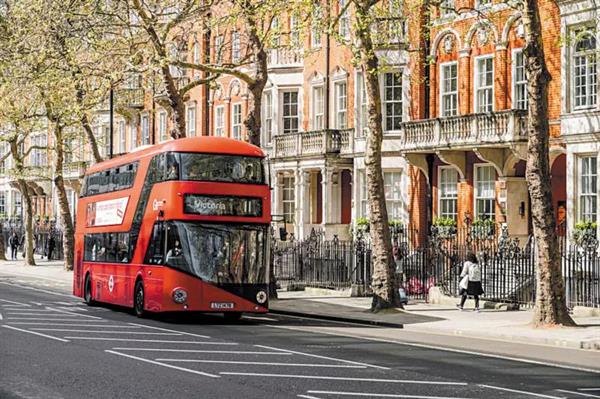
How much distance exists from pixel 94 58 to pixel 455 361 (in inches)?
829

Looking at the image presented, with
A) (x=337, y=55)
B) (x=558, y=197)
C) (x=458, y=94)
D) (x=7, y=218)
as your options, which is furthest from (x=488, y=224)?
(x=7, y=218)

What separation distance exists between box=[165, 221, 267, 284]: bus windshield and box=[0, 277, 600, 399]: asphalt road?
1.33m

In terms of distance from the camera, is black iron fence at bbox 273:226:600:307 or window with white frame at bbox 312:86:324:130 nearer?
black iron fence at bbox 273:226:600:307

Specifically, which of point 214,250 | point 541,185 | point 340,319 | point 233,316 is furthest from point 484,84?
point 214,250

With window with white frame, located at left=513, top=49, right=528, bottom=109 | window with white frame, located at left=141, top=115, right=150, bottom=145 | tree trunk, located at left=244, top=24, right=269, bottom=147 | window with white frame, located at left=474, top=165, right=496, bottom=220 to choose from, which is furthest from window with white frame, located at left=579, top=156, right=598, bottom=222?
window with white frame, located at left=141, top=115, right=150, bottom=145

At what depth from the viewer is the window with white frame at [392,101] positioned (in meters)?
43.6

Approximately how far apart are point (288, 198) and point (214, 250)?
82.6ft

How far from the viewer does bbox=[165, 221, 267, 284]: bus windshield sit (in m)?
25.8

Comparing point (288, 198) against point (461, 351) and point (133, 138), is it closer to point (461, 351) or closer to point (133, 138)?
point (133, 138)

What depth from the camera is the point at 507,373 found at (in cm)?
1703

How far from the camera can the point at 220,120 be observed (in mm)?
56219

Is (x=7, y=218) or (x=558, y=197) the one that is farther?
(x=7, y=218)

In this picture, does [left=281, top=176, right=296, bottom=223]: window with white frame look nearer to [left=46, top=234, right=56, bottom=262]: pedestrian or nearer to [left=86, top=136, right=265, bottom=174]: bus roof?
[left=46, top=234, right=56, bottom=262]: pedestrian

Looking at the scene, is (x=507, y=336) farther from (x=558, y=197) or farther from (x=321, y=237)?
(x=321, y=237)
